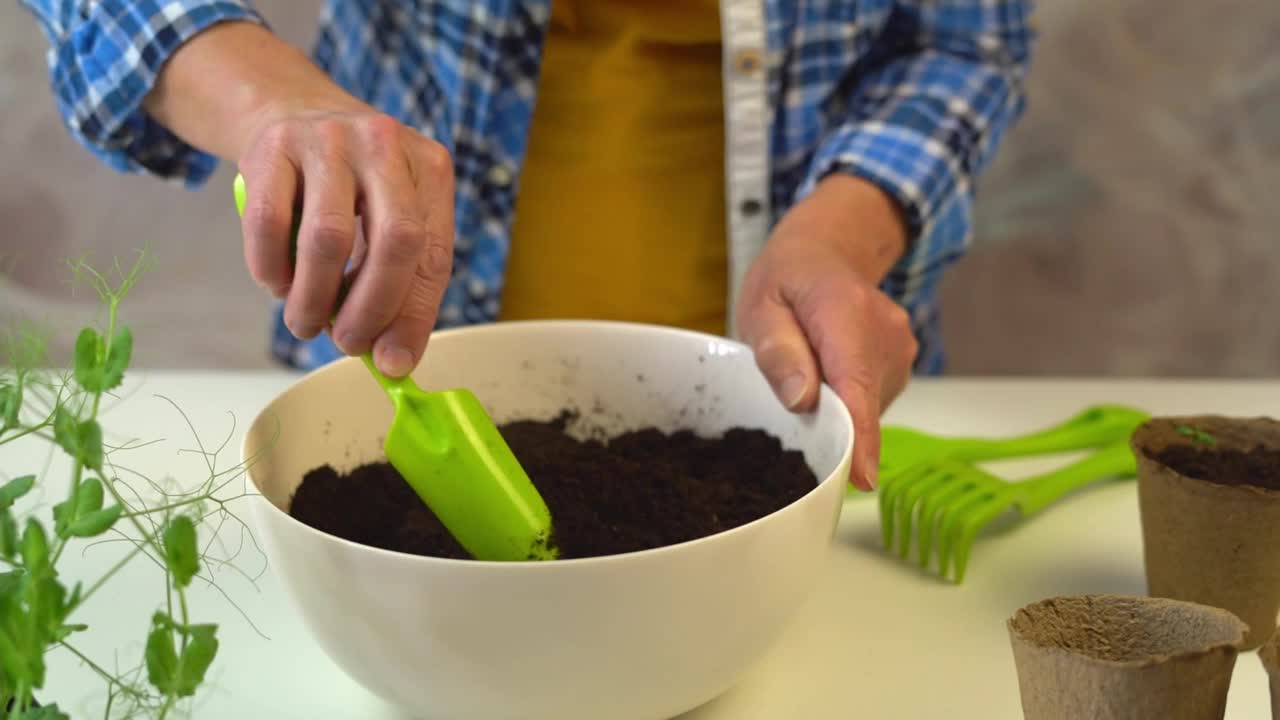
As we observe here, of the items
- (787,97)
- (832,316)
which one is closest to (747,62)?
(787,97)

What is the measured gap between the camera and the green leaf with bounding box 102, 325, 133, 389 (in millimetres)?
431

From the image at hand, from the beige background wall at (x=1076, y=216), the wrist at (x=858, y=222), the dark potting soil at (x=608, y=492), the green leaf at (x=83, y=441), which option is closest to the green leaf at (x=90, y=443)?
the green leaf at (x=83, y=441)

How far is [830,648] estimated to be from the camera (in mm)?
706

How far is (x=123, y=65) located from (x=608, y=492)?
56 centimetres

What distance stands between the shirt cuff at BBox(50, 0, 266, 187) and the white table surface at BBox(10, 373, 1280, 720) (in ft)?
0.80

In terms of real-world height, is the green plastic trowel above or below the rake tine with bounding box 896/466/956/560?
above

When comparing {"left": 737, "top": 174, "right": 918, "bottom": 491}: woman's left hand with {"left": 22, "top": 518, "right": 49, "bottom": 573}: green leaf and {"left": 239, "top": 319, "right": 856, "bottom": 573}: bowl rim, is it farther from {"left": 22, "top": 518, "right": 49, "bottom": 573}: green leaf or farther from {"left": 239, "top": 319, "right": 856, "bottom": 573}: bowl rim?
{"left": 22, "top": 518, "right": 49, "bottom": 573}: green leaf

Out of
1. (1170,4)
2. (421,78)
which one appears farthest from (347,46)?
(1170,4)

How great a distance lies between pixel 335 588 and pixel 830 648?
0.32 meters

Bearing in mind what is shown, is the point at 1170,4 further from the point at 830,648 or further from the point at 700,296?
the point at 830,648

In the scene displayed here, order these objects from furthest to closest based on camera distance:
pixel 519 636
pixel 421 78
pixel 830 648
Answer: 1. pixel 421 78
2. pixel 830 648
3. pixel 519 636

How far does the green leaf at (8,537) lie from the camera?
15.5 inches

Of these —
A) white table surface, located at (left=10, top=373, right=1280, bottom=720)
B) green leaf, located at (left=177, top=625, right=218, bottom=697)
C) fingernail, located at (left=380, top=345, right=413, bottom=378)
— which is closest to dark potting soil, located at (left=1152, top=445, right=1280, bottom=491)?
white table surface, located at (left=10, top=373, right=1280, bottom=720)

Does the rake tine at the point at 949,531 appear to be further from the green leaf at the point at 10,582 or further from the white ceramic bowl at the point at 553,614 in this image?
the green leaf at the point at 10,582
